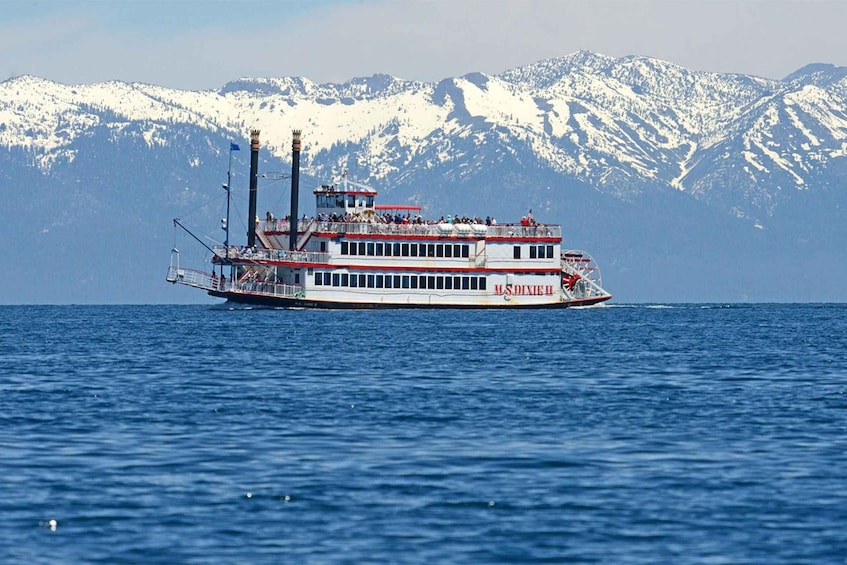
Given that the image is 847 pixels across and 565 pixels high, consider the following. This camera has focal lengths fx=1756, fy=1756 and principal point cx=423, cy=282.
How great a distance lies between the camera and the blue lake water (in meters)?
32.2

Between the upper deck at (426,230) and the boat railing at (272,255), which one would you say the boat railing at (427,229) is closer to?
the upper deck at (426,230)

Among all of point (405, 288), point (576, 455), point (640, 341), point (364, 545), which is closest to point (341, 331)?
point (640, 341)

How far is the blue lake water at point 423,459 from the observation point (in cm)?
3222

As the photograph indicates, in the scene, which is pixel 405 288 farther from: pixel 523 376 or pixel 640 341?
pixel 523 376

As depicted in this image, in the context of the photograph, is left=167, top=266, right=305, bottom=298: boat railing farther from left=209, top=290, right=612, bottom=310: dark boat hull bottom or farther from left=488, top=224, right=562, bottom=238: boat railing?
left=488, top=224, right=562, bottom=238: boat railing

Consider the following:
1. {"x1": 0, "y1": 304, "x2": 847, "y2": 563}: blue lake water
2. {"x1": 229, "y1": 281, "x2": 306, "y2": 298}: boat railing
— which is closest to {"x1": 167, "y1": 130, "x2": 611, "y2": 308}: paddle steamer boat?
{"x1": 229, "y1": 281, "x2": 306, "y2": 298}: boat railing

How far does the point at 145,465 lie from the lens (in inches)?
1592

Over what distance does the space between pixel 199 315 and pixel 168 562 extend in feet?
372

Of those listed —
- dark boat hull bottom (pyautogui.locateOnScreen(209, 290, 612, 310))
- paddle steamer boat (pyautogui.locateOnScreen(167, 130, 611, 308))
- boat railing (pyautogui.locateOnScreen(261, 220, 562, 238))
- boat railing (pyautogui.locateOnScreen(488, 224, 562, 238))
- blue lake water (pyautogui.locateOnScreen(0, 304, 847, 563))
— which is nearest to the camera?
blue lake water (pyautogui.locateOnScreen(0, 304, 847, 563))

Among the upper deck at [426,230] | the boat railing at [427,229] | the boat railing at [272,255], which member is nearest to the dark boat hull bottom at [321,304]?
the boat railing at [272,255]

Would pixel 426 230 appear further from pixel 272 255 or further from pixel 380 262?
pixel 272 255

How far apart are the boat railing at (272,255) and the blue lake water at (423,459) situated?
178ft

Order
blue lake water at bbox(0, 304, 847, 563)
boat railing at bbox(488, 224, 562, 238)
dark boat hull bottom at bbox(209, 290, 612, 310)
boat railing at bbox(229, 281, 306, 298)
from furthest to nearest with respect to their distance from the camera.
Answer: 1. boat railing at bbox(488, 224, 562, 238)
2. boat railing at bbox(229, 281, 306, 298)
3. dark boat hull bottom at bbox(209, 290, 612, 310)
4. blue lake water at bbox(0, 304, 847, 563)

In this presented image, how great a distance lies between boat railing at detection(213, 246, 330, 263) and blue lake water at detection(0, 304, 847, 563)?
54319mm
